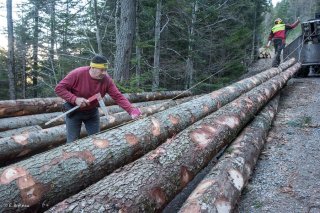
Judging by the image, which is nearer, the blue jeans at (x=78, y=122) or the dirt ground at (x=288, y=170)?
the dirt ground at (x=288, y=170)

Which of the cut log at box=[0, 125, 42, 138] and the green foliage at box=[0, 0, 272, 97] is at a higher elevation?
the green foliage at box=[0, 0, 272, 97]

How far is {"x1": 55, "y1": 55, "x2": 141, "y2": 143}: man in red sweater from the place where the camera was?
434 centimetres

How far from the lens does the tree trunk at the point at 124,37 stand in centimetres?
1030

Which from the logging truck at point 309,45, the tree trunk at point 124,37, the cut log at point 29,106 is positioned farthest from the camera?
the logging truck at point 309,45

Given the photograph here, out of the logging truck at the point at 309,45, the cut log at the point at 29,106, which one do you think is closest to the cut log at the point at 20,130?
the cut log at the point at 29,106

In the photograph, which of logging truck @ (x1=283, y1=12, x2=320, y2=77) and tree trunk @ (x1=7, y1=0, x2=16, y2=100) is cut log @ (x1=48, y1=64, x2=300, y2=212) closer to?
logging truck @ (x1=283, y1=12, x2=320, y2=77)

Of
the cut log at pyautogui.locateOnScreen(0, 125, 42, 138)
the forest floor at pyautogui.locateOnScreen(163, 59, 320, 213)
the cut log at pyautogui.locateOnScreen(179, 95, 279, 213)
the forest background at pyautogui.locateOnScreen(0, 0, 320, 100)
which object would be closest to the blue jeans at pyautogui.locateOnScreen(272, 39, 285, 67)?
the forest background at pyautogui.locateOnScreen(0, 0, 320, 100)

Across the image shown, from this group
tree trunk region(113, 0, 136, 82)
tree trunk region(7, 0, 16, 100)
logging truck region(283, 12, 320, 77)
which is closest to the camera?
tree trunk region(113, 0, 136, 82)

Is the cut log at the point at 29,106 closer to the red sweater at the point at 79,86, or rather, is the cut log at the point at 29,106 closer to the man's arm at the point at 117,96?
the man's arm at the point at 117,96

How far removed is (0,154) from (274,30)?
10.9 meters

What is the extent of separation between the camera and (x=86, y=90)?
14.8 feet

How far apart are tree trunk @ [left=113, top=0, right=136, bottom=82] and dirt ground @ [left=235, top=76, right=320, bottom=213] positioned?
5.64m

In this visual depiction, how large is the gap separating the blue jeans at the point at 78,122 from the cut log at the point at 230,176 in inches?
86.1

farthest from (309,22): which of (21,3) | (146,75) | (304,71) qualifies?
(21,3)
